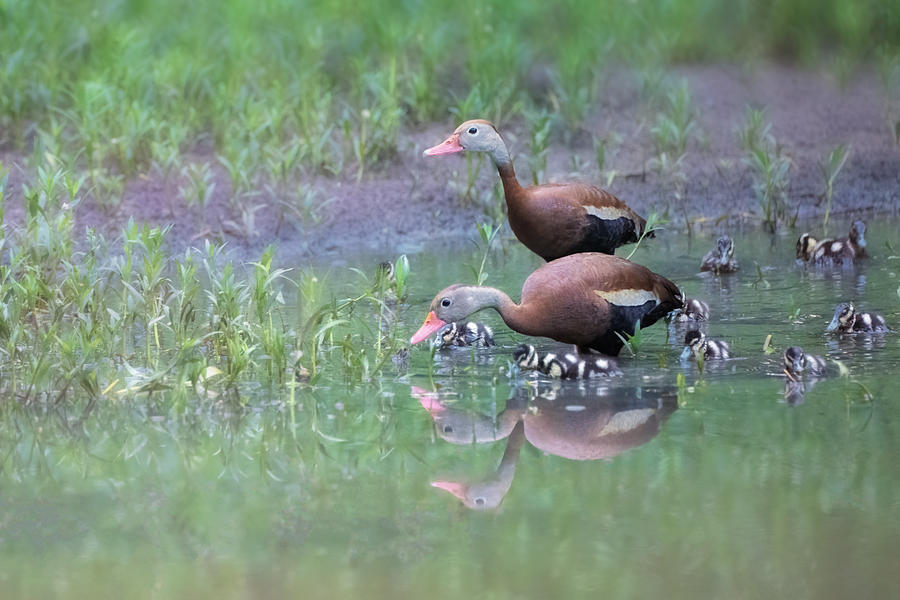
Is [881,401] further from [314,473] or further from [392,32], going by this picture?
[392,32]

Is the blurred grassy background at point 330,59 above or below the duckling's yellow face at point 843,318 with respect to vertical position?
above

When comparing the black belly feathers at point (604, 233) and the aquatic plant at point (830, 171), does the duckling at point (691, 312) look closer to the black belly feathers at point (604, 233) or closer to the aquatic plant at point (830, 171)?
the black belly feathers at point (604, 233)

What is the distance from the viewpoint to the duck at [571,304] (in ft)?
23.8

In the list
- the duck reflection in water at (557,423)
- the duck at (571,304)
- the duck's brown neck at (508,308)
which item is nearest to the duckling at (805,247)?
the duck at (571,304)

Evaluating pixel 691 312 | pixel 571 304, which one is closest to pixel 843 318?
pixel 691 312

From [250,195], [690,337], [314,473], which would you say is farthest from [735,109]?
[314,473]

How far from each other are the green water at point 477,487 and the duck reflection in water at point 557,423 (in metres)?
0.02

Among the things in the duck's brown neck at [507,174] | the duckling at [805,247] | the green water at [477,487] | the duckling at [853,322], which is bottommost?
the green water at [477,487]

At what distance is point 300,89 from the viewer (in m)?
12.3

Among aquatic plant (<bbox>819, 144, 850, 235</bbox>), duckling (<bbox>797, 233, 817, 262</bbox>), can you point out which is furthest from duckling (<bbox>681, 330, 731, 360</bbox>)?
aquatic plant (<bbox>819, 144, 850, 235</bbox>)

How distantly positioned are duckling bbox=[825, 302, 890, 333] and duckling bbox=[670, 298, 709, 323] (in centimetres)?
81

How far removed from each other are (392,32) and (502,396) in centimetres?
690

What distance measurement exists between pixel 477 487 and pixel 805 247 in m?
5.23

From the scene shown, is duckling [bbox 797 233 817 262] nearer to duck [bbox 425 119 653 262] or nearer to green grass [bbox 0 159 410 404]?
duck [bbox 425 119 653 262]
